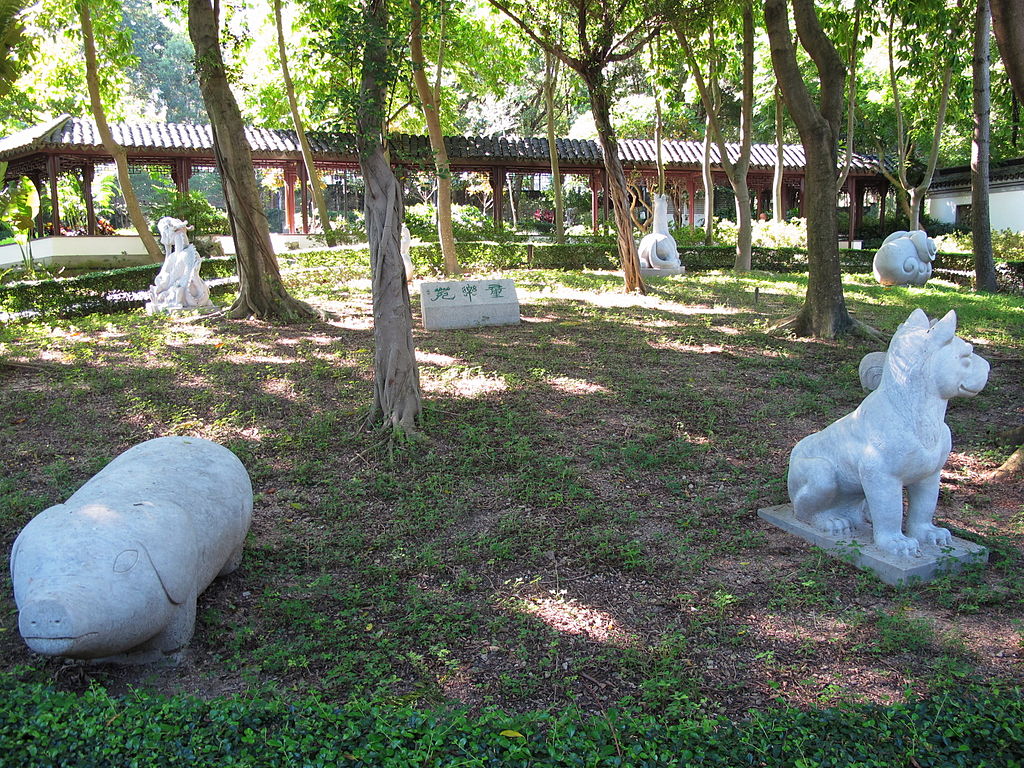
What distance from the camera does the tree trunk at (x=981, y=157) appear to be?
14.1 meters

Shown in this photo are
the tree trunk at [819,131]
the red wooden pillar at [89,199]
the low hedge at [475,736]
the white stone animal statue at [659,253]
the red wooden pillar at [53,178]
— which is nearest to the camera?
the low hedge at [475,736]

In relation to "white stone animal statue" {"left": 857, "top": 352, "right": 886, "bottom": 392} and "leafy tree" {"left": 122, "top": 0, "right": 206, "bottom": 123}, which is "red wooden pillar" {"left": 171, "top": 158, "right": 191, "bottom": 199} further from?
"leafy tree" {"left": 122, "top": 0, "right": 206, "bottom": 123}

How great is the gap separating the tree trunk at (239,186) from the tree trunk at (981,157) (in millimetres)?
12584

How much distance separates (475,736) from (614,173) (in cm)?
1150

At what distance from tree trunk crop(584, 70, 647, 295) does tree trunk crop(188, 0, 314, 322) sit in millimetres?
5393

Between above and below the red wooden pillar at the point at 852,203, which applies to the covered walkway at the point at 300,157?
above

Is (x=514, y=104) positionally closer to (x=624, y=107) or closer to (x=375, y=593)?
(x=624, y=107)

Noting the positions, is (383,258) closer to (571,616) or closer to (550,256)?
(571,616)

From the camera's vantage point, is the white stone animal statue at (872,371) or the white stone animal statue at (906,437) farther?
the white stone animal statue at (872,371)

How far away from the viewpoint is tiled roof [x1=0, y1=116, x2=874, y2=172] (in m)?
22.1

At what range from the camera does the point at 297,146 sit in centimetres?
2444

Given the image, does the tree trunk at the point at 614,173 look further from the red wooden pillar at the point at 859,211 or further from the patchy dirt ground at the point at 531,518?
the red wooden pillar at the point at 859,211

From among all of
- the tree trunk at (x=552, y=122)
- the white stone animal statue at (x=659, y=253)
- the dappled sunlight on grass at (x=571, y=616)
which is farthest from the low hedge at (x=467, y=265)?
the dappled sunlight on grass at (x=571, y=616)

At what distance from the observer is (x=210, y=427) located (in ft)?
23.6
